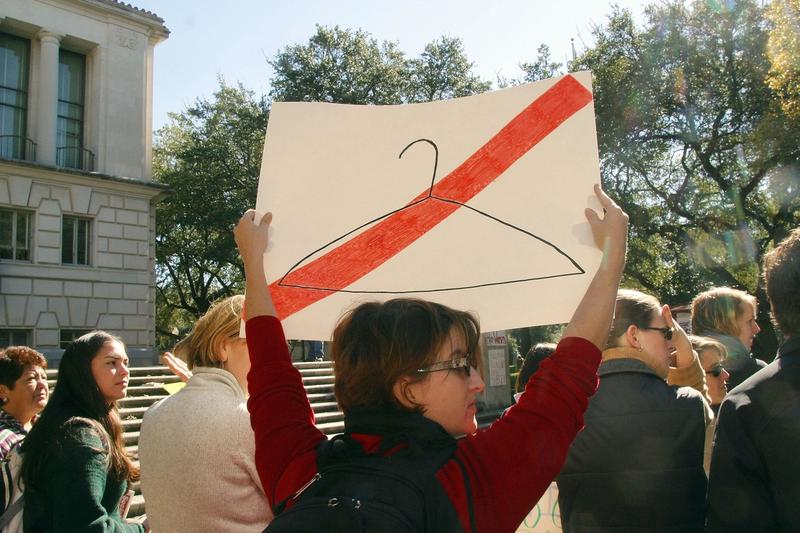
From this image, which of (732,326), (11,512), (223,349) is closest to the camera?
(223,349)

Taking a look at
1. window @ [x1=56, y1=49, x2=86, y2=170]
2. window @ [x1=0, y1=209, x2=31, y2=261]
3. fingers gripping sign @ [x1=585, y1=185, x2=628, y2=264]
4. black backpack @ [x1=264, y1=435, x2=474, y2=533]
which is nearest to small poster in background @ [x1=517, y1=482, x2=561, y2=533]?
fingers gripping sign @ [x1=585, y1=185, x2=628, y2=264]

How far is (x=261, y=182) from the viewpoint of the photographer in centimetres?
208

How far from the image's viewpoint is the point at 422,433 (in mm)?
1259

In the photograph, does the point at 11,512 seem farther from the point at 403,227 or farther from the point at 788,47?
the point at 788,47

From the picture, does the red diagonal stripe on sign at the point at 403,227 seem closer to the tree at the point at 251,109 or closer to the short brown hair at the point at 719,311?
the short brown hair at the point at 719,311

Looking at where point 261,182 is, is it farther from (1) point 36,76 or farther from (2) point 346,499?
(1) point 36,76

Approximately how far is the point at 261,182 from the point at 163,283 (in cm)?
3467

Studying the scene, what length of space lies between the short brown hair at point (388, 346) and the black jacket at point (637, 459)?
1.17 m

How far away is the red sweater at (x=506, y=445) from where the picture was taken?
1184 millimetres

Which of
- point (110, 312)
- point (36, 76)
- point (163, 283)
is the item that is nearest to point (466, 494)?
point (110, 312)

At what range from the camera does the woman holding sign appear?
3.69 ft

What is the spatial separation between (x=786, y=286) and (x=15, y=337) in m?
22.9

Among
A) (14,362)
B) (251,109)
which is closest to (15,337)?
(251,109)

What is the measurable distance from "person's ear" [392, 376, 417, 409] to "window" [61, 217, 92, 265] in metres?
23.5
